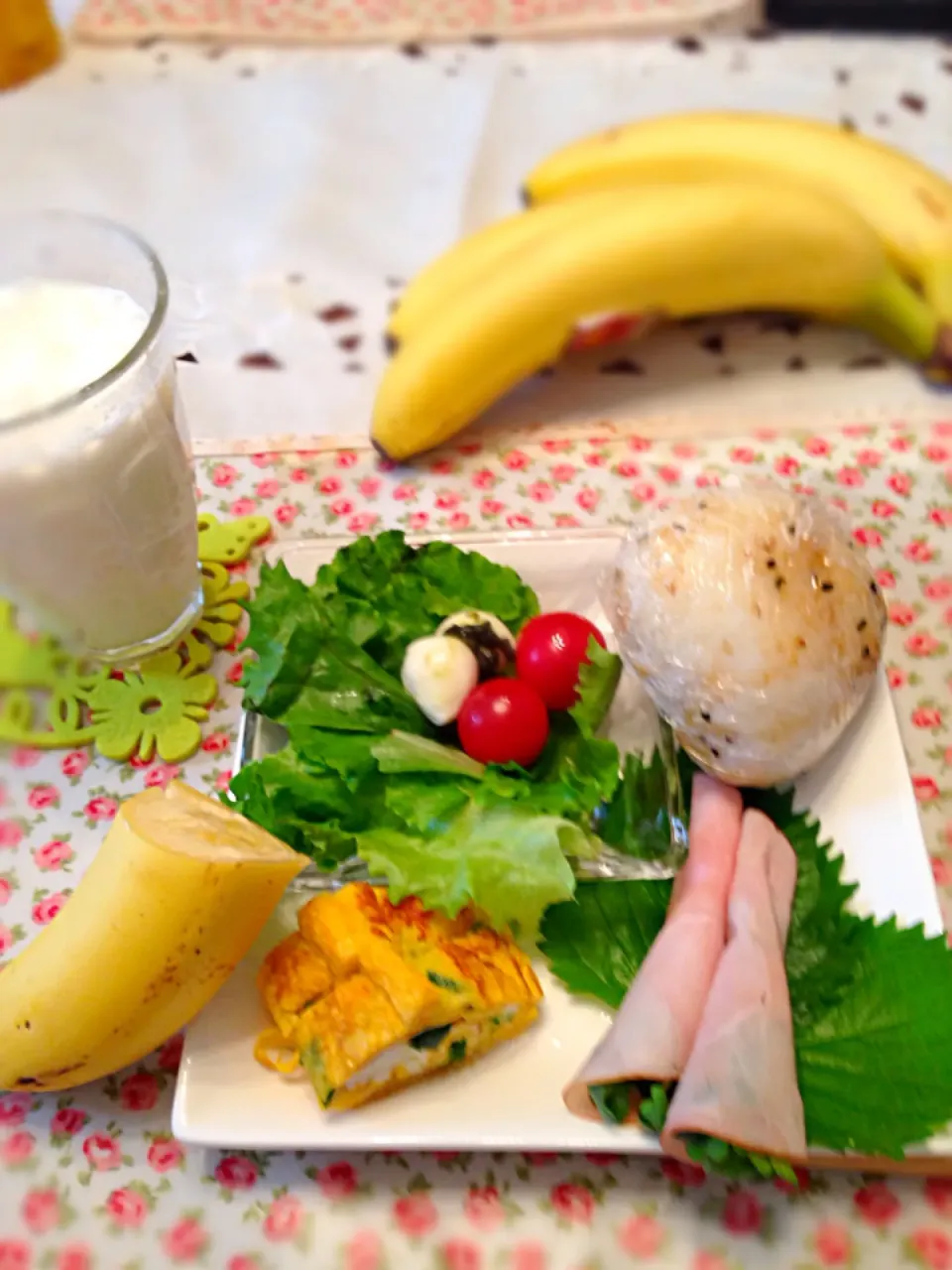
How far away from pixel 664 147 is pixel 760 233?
25 cm

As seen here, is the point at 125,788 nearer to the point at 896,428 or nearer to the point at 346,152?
the point at 896,428

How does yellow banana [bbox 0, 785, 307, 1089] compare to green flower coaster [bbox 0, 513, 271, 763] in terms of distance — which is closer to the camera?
yellow banana [bbox 0, 785, 307, 1089]

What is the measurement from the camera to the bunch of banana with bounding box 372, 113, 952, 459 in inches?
42.8

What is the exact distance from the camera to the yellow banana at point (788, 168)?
1.14 metres

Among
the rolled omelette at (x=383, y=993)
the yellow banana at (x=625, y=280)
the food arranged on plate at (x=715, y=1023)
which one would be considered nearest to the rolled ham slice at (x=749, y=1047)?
the food arranged on plate at (x=715, y=1023)

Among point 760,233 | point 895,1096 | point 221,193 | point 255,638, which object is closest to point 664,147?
point 760,233

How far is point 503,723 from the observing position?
2.58ft

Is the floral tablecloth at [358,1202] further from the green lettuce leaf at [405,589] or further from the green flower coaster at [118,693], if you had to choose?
the green lettuce leaf at [405,589]

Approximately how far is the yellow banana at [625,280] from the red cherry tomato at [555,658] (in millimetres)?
340

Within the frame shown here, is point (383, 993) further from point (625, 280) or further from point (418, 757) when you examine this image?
point (625, 280)

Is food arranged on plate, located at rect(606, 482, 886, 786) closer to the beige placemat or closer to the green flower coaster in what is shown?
the green flower coaster

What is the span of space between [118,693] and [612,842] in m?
0.46

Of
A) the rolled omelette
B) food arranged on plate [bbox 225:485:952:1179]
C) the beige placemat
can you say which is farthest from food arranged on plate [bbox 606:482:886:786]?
the beige placemat

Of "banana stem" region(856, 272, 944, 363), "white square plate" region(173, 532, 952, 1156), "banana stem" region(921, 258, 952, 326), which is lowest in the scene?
"white square plate" region(173, 532, 952, 1156)
